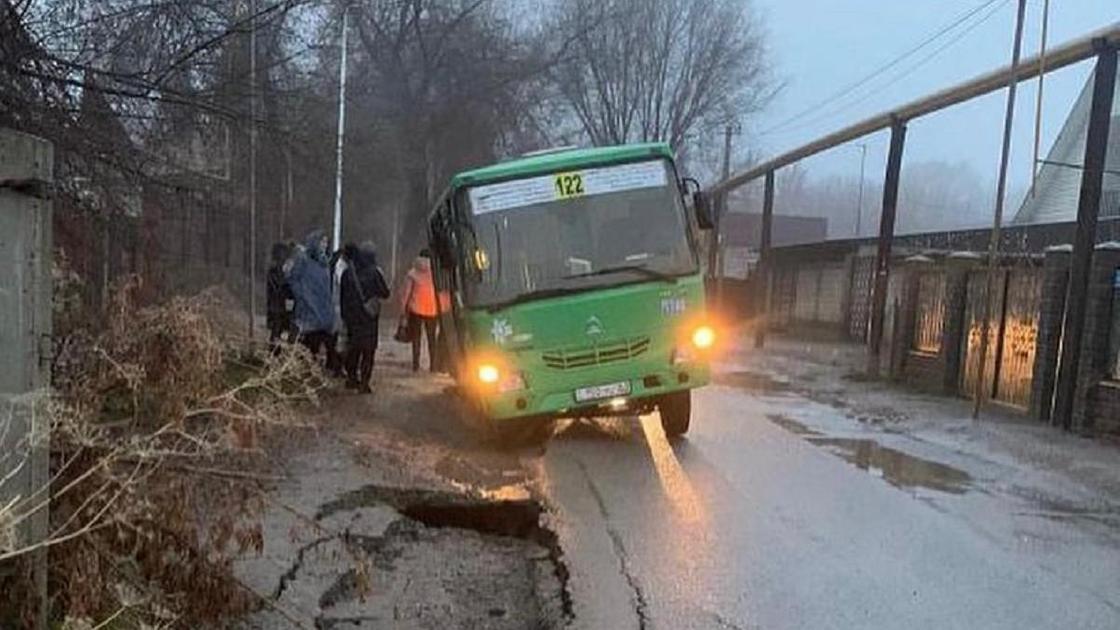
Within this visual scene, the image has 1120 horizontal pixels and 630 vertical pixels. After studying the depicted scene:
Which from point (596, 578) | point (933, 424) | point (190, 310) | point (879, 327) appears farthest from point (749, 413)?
point (190, 310)

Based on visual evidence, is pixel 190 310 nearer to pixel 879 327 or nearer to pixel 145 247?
pixel 145 247

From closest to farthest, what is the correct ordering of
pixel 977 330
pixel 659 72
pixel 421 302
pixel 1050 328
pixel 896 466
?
pixel 896 466, pixel 1050 328, pixel 421 302, pixel 977 330, pixel 659 72

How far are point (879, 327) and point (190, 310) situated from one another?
16.0 m

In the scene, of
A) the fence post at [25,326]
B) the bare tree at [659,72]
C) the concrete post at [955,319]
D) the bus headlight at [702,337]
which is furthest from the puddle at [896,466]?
the bare tree at [659,72]

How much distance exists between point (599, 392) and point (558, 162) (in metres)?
2.15

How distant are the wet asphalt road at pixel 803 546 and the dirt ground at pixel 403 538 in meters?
0.29

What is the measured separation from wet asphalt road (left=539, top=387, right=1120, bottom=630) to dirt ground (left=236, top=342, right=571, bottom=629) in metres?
0.29

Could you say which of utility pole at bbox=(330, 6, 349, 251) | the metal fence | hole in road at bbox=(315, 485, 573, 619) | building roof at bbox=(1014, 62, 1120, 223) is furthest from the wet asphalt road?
building roof at bbox=(1014, 62, 1120, 223)

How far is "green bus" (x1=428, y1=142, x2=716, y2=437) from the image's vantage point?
9867mm

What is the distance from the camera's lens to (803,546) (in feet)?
22.9

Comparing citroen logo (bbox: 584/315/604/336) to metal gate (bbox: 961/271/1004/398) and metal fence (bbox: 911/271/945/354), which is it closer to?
metal gate (bbox: 961/271/1004/398)

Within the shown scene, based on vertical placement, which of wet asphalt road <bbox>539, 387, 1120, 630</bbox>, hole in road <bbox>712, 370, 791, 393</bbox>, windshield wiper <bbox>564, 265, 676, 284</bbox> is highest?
windshield wiper <bbox>564, 265, 676, 284</bbox>

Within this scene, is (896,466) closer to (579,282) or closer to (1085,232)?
(579,282)

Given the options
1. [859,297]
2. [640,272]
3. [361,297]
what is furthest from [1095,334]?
[859,297]
